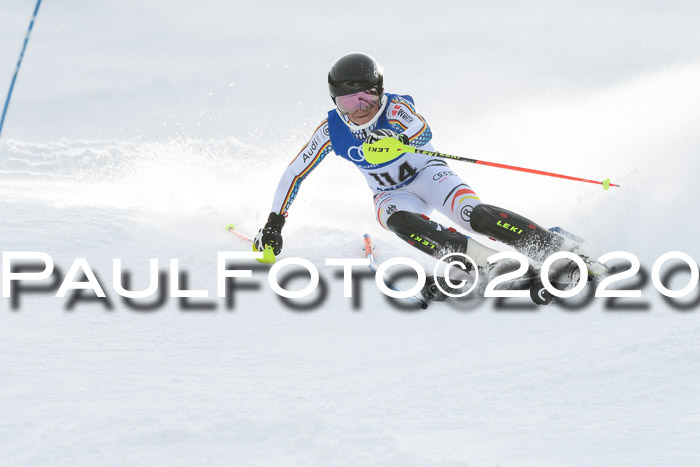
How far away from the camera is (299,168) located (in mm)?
5133

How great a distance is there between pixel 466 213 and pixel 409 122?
2.32 ft

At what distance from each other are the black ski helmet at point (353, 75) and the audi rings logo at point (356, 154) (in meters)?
0.41

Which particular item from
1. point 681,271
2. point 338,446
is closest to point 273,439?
point 338,446

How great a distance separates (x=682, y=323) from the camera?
3.17 meters

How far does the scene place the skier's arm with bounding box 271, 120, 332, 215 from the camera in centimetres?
501

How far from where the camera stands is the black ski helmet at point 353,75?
4.41 metres

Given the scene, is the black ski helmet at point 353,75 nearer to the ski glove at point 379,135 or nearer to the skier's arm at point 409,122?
the skier's arm at point 409,122

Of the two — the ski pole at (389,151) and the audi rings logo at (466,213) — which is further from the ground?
the ski pole at (389,151)

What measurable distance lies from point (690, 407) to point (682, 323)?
90 cm

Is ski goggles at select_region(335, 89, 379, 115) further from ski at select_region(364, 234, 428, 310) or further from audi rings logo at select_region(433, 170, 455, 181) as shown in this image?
ski at select_region(364, 234, 428, 310)

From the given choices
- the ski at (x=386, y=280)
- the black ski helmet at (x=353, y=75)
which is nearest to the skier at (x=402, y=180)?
the black ski helmet at (x=353, y=75)

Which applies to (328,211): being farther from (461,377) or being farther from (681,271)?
(461,377)

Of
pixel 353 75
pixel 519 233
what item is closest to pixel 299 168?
pixel 353 75

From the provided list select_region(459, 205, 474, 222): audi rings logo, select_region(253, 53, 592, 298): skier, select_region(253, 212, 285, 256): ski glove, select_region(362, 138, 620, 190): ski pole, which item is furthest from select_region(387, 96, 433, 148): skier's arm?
select_region(253, 212, 285, 256): ski glove
